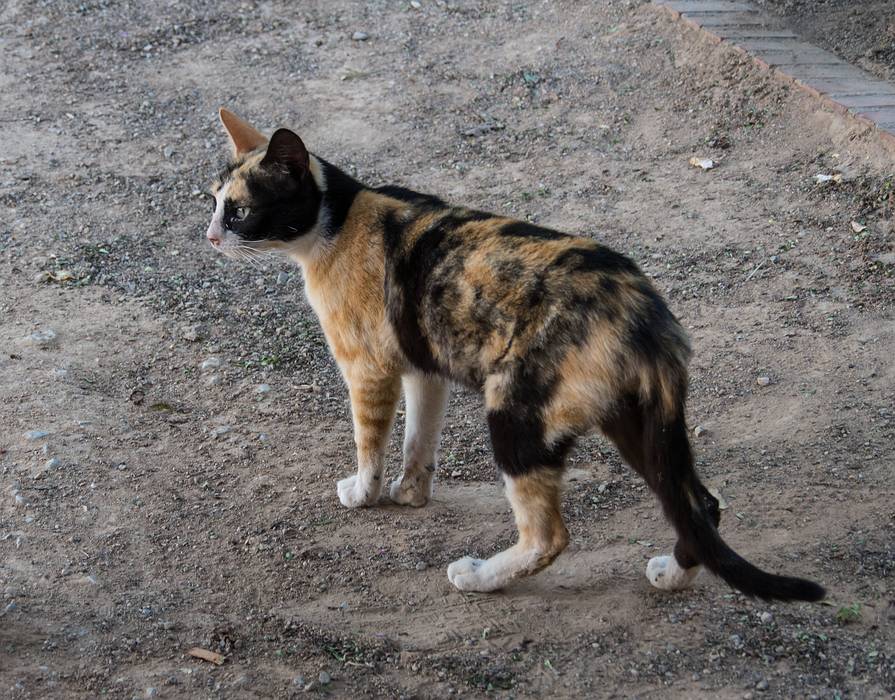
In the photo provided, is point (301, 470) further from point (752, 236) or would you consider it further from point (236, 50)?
point (236, 50)

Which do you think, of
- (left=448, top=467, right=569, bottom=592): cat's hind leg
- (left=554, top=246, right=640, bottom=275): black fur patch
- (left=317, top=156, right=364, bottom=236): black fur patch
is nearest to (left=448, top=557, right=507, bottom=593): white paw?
(left=448, top=467, right=569, bottom=592): cat's hind leg

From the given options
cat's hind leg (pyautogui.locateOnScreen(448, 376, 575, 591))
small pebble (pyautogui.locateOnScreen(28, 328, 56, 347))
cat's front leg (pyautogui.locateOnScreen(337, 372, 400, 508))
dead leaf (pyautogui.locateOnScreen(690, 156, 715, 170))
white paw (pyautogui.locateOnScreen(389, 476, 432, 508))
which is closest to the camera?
cat's hind leg (pyautogui.locateOnScreen(448, 376, 575, 591))

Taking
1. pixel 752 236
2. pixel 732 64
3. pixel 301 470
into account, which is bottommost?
pixel 301 470

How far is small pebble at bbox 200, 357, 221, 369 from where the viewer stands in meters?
5.38

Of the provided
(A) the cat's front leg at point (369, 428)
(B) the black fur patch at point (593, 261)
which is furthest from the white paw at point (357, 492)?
(B) the black fur patch at point (593, 261)

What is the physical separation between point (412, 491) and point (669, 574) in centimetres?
120

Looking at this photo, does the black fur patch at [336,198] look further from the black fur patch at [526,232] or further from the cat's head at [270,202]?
the black fur patch at [526,232]

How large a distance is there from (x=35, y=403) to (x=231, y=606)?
1685 millimetres

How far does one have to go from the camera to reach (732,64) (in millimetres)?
7652

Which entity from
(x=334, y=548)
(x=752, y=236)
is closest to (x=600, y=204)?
(x=752, y=236)

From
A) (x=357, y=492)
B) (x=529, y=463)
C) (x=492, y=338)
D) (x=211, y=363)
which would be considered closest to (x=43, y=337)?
(x=211, y=363)

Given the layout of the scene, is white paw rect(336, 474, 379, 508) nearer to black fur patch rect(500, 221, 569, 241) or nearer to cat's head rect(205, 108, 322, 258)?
cat's head rect(205, 108, 322, 258)

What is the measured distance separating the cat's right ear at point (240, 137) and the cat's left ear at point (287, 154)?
40cm

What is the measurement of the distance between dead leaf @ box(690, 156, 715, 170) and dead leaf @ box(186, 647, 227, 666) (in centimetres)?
490
